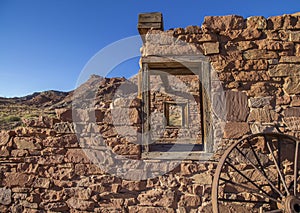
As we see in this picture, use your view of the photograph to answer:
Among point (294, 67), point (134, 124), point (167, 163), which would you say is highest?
point (294, 67)

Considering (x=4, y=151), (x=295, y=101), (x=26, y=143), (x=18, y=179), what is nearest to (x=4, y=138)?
(x=4, y=151)

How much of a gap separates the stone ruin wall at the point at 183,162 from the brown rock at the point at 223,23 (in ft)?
0.04

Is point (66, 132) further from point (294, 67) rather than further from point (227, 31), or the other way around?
point (294, 67)

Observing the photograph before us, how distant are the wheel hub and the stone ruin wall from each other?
32.7 inches

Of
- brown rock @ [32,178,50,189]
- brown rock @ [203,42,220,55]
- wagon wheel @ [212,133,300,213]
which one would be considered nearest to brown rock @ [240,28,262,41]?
brown rock @ [203,42,220,55]

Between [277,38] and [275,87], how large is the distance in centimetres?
63

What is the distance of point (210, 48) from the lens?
330 cm

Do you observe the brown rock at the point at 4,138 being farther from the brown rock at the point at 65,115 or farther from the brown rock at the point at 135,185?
the brown rock at the point at 135,185

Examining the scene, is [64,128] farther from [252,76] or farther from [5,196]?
[252,76]

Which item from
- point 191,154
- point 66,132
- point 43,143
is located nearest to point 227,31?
point 191,154

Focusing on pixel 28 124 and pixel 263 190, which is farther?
pixel 28 124

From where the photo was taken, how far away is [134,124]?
326 cm

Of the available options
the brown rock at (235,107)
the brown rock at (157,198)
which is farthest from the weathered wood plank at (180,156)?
the brown rock at (235,107)

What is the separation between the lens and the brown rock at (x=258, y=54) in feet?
10.6
